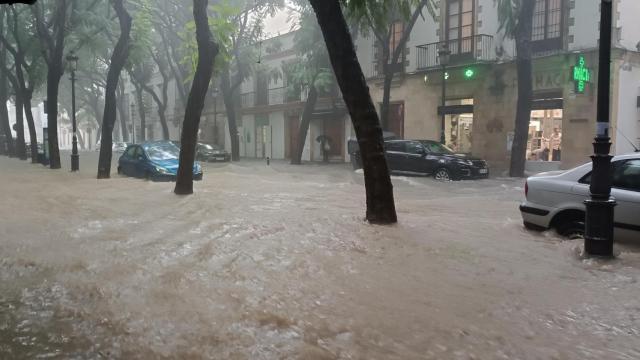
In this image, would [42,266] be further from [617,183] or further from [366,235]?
[617,183]

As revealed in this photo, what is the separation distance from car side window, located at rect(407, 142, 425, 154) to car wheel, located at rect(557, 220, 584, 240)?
11.4 m

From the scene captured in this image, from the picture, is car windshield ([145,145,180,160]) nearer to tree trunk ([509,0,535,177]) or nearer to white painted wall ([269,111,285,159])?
tree trunk ([509,0,535,177])

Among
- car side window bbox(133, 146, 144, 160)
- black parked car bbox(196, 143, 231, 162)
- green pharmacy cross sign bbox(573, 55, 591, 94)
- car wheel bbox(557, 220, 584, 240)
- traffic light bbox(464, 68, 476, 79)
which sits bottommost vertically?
car wheel bbox(557, 220, 584, 240)

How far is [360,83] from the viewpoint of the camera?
25.7 feet

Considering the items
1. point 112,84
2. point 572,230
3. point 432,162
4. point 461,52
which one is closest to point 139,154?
point 112,84

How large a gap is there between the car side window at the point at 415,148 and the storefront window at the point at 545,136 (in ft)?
15.7

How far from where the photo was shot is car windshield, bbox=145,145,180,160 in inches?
664

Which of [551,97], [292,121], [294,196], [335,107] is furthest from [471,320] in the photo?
[292,121]

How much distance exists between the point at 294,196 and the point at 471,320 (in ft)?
28.9

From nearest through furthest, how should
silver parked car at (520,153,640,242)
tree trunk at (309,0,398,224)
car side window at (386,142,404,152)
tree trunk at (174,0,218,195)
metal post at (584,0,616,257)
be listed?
metal post at (584,0,616,257) → silver parked car at (520,153,640,242) → tree trunk at (309,0,398,224) → tree trunk at (174,0,218,195) → car side window at (386,142,404,152)

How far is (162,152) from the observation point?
17.3 m

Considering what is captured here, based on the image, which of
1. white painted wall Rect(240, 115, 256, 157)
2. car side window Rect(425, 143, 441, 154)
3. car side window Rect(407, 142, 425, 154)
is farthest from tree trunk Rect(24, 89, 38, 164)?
car side window Rect(425, 143, 441, 154)

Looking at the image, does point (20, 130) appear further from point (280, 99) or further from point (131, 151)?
point (131, 151)

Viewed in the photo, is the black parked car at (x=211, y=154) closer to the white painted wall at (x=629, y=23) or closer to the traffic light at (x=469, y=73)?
the traffic light at (x=469, y=73)
